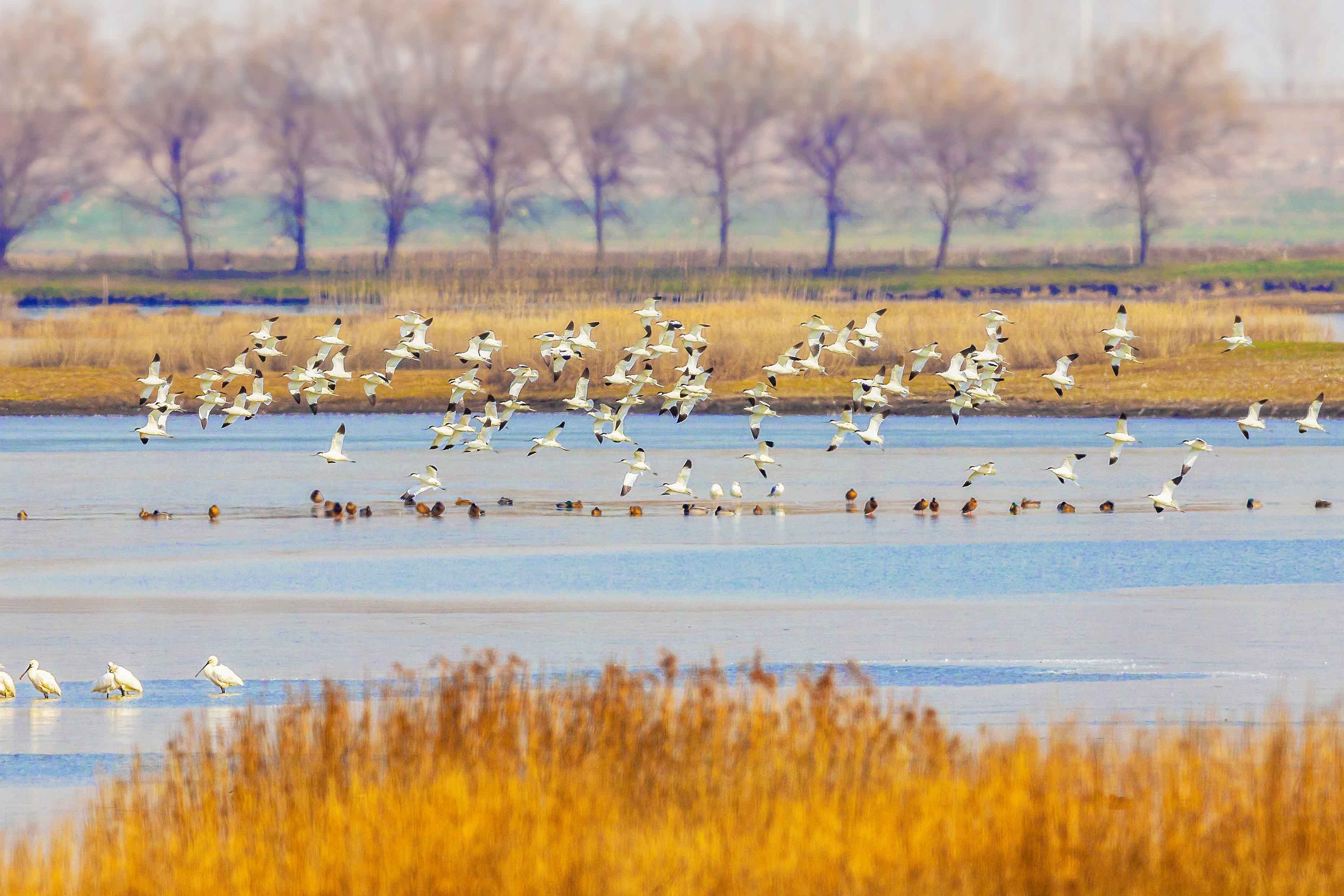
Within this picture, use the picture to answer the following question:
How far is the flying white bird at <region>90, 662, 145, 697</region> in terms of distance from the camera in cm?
1730

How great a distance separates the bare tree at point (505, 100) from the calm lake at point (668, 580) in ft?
242

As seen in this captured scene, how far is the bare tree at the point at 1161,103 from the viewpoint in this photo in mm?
118500

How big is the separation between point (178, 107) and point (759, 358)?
2907 inches

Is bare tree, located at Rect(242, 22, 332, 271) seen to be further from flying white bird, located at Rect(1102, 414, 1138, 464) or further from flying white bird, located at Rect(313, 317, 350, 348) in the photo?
flying white bird, located at Rect(1102, 414, 1138, 464)

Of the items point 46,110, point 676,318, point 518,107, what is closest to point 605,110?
point 518,107

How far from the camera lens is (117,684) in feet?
56.8

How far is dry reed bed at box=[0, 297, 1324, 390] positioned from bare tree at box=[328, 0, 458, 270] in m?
57.3

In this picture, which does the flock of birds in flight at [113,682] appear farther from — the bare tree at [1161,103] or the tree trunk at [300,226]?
the bare tree at [1161,103]

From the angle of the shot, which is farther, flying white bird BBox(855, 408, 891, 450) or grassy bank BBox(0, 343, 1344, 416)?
grassy bank BBox(0, 343, 1344, 416)

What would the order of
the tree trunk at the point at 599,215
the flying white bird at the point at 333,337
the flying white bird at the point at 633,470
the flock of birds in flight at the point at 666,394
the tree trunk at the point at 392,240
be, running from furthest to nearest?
the tree trunk at the point at 599,215 < the tree trunk at the point at 392,240 < the flying white bird at the point at 333,337 < the flock of birds in flight at the point at 666,394 < the flying white bird at the point at 633,470

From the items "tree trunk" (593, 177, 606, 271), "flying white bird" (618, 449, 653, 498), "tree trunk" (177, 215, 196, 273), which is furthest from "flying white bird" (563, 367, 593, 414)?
"tree trunk" (177, 215, 196, 273)

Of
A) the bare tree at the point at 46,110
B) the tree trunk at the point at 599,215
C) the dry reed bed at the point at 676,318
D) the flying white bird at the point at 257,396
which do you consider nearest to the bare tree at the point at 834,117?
the tree trunk at the point at 599,215

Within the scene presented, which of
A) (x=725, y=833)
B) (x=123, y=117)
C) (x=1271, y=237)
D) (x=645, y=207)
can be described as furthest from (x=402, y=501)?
(x=645, y=207)

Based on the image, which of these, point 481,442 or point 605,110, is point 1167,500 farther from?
point 605,110
